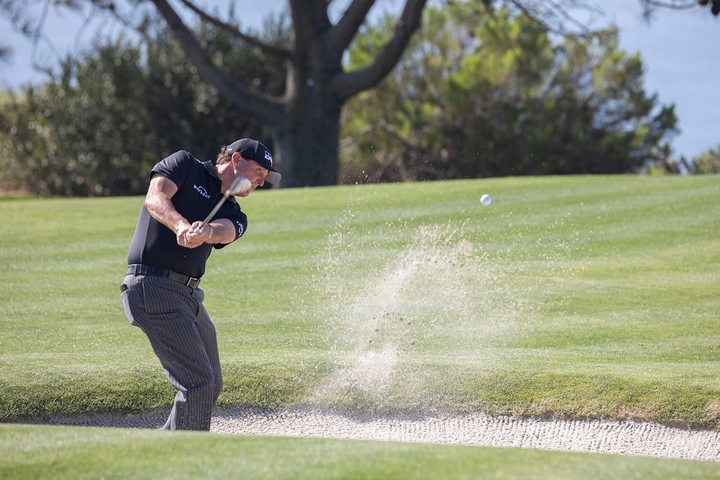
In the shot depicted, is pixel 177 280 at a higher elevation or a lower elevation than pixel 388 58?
lower

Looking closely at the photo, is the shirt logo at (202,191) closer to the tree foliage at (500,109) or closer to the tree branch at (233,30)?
the tree branch at (233,30)

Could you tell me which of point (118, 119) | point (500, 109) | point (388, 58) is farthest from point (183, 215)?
point (500, 109)

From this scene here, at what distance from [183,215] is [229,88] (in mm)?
16300

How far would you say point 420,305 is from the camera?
28.7 feet

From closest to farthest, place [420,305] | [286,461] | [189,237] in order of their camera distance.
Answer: [286,461] < [189,237] < [420,305]

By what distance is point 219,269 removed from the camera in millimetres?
10203

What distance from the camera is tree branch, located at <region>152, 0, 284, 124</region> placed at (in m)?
20.5

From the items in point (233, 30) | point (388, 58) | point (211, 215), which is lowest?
point (211, 215)

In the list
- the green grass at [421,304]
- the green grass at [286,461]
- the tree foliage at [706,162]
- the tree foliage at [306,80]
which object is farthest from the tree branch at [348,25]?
the green grass at [286,461]

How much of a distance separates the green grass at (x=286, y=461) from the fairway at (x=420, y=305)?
2.15m

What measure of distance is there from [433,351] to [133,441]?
3.94m

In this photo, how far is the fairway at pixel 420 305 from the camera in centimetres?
641

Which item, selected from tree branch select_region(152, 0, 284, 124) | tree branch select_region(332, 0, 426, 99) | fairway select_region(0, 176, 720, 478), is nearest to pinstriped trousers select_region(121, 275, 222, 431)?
fairway select_region(0, 176, 720, 478)

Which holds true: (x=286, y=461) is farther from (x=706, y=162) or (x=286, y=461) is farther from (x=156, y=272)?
(x=706, y=162)
